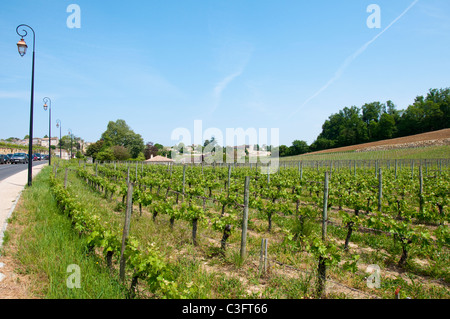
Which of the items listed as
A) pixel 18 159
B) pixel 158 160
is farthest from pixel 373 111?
pixel 18 159

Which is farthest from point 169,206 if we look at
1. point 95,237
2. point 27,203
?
point 27,203

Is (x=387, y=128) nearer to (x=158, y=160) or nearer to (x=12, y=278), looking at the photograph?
(x=158, y=160)

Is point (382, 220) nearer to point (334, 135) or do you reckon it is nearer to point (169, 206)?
point (169, 206)

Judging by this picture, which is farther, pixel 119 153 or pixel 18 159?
pixel 119 153

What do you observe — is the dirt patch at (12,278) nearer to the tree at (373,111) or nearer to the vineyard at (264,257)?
the vineyard at (264,257)

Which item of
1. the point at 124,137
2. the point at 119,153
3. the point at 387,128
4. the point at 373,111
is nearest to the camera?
the point at 119,153

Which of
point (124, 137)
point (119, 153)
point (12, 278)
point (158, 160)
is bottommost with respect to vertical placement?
point (12, 278)

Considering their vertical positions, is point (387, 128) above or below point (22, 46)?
above

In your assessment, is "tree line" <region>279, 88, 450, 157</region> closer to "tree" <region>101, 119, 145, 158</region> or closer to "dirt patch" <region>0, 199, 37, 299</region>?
"tree" <region>101, 119, 145, 158</region>

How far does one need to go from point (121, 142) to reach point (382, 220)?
8568cm

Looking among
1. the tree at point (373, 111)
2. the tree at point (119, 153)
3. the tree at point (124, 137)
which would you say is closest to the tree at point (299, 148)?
the tree at point (373, 111)

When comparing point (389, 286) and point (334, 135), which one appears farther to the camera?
point (334, 135)

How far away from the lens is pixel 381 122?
82062 mm
